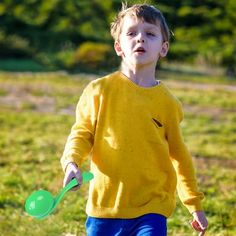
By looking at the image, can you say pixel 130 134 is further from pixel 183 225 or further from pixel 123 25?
pixel 183 225

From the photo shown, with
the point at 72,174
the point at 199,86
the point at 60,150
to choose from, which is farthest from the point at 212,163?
the point at 199,86

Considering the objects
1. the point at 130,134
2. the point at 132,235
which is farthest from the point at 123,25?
the point at 132,235

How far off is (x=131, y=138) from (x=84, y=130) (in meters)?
0.20

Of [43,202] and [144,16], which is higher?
[144,16]

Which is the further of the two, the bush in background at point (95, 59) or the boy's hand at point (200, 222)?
the bush in background at point (95, 59)

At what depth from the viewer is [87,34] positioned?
83.5 feet

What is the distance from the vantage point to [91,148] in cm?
271

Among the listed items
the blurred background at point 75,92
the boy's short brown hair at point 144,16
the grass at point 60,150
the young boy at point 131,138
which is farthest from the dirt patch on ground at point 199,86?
the young boy at point 131,138

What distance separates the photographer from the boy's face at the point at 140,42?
267 centimetres

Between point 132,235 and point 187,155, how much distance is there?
0.45 meters

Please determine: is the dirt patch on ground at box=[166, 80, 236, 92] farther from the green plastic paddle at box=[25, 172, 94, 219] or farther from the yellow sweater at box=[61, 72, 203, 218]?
the green plastic paddle at box=[25, 172, 94, 219]

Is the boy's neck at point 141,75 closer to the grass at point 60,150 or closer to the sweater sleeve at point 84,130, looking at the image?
the sweater sleeve at point 84,130

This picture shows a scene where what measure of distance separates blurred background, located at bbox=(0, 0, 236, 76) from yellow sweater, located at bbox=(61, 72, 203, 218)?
1681 centimetres

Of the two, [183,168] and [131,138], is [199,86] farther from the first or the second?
[131,138]
